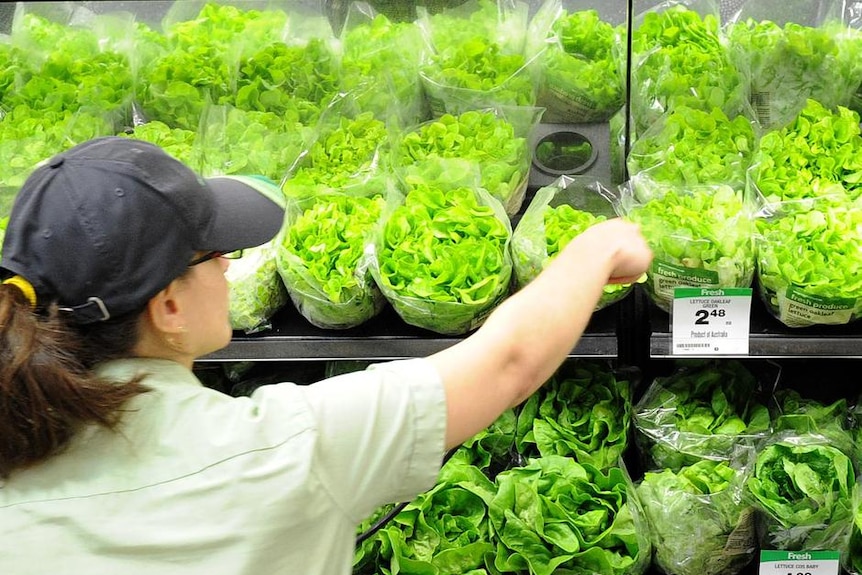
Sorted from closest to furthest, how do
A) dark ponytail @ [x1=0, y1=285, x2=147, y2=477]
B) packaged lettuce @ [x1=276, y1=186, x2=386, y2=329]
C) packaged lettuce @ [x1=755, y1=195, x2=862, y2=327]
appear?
dark ponytail @ [x1=0, y1=285, x2=147, y2=477] < packaged lettuce @ [x1=755, y1=195, x2=862, y2=327] < packaged lettuce @ [x1=276, y1=186, x2=386, y2=329]

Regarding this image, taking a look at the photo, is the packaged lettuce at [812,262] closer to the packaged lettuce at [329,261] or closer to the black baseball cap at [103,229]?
the packaged lettuce at [329,261]

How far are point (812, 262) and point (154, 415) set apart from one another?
119cm

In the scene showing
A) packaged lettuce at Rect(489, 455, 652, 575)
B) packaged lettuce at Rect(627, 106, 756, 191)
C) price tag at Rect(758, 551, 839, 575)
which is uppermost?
packaged lettuce at Rect(627, 106, 756, 191)

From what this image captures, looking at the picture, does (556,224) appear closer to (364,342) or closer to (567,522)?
(364,342)

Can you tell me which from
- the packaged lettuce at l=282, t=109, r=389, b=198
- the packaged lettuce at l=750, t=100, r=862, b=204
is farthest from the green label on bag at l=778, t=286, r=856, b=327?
the packaged lettuce at l=282, t=109, r=389, b=198

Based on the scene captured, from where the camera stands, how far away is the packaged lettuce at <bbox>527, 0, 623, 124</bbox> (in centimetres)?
228

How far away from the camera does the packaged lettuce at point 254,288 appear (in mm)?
1946

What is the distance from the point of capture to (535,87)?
7.43 feet

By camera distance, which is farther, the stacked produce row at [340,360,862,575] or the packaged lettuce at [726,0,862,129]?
the packaged lettuce at [726,0,862,129]

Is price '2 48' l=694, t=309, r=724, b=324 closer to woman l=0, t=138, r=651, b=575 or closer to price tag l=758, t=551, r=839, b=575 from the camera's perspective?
price tag l=758, t=551, r=839, b=575

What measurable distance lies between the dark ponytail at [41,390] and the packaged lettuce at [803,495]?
4.14 ft

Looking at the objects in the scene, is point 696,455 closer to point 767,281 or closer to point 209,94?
point 767,281

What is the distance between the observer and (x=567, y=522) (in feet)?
6.45

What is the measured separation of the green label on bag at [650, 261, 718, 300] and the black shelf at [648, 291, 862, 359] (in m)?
0.08
